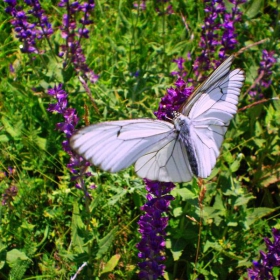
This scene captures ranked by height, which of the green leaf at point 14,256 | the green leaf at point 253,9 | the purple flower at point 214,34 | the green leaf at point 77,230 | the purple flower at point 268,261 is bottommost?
the purple flower at point 268,261

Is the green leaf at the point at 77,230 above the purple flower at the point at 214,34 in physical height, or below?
below

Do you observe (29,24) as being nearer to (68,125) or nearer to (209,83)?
(68,125)

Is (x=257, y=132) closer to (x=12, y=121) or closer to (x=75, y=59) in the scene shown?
(x=75, y=59)

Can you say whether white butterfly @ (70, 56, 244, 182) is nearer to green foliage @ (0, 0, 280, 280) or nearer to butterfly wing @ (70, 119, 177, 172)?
butterfly wing @ (70, 119, 177, 172)

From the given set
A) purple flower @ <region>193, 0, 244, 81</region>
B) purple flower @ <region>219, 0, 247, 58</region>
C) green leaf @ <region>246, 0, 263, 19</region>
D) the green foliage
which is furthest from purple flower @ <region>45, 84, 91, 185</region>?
green leaf @ <region>246, 0, 263, 19</region>

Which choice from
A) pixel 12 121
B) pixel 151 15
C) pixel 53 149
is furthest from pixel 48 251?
pixel 151 15

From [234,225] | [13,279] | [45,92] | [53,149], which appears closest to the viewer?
[13,279]

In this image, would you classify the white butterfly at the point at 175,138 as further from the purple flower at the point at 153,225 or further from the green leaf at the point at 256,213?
the green leaf at the point at 256,213

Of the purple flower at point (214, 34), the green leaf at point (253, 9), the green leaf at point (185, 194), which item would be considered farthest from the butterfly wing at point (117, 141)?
the green leaf at point (253, 9)
